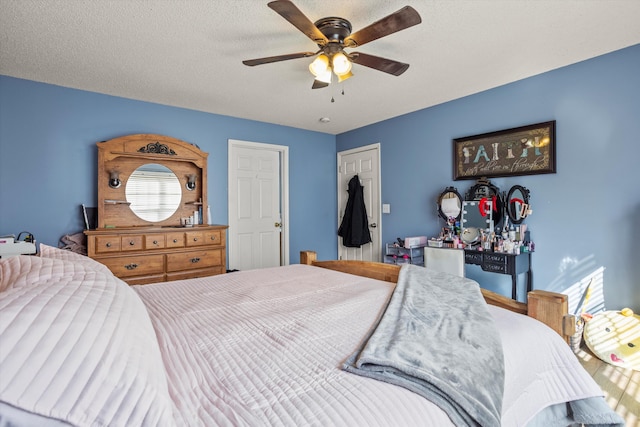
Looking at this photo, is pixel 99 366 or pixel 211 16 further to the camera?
pixel 211 16

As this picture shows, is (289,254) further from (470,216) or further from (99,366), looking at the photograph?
(99,366)

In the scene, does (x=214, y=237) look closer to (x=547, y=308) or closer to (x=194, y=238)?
(x=194, y=238)

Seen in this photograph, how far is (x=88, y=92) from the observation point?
10.5 ft

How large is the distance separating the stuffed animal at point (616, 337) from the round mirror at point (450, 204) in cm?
147

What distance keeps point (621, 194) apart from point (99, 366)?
11.2 feet

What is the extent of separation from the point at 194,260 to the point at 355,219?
7.49 feet

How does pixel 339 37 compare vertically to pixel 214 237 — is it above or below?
above

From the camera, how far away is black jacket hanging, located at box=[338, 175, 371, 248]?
4.57 m

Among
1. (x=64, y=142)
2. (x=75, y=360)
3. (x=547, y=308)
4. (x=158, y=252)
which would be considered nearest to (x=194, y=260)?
(x=158, y=252)

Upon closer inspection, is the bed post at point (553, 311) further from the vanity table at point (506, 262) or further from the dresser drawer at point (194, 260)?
the dresser drawer at point (194, 260)

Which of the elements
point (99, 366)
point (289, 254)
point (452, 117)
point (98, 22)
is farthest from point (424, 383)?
point (289, 254)

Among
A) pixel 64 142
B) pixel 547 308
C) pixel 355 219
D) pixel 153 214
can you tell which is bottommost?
pixel 547 308

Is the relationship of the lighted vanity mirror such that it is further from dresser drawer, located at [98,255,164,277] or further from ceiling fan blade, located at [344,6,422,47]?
dresser drawer, located at [98,255,164,277]

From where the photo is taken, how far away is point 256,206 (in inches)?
173
